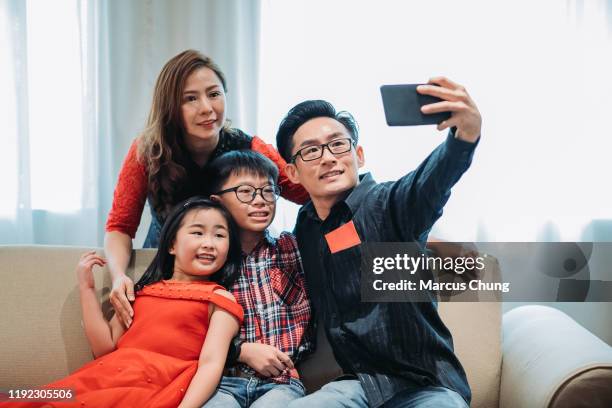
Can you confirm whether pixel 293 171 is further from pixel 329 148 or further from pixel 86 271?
pixel 86 271

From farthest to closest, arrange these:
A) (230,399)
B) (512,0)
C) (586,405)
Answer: (512,0)
(230,399)
(586,405)

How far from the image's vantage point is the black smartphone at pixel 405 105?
1.21 m

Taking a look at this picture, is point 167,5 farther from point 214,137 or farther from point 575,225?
point 575,225

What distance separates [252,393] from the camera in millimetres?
1476

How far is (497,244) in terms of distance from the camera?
2.81 metres

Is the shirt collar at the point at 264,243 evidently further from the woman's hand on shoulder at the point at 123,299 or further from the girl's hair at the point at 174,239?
the woman's hand on shoulder at the point at 123,299

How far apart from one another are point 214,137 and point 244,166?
241 mm

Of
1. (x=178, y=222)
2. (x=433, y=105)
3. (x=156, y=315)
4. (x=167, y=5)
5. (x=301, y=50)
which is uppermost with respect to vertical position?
(x=167, y=5)


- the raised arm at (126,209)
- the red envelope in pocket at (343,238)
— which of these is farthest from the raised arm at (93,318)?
the red envelope in pocket at (343,238)

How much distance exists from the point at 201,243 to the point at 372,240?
44 cm

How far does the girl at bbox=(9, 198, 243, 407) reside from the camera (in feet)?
4.54

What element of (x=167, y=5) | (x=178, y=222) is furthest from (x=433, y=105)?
(x=167, y=5)

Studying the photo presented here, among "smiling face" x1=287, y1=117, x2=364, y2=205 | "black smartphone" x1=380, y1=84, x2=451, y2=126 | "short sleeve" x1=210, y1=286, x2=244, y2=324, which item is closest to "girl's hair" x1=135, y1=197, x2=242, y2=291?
"short sleeve" x1=210, y1=286, x2=244, y2=324

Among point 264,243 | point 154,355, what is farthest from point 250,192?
point 154,355
